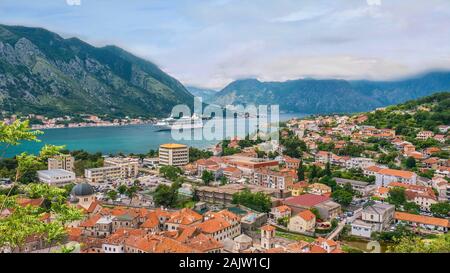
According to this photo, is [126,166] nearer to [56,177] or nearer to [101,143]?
[56,177]

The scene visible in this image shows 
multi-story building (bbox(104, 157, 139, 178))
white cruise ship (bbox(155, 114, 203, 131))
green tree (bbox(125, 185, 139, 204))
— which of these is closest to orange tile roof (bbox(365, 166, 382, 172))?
green tree (bbox(125, 185, 139, 204))

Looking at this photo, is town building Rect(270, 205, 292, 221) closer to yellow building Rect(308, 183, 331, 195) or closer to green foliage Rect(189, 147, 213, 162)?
yellow building Rect(308, 183, 331, 195)

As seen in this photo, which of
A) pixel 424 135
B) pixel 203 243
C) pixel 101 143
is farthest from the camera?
pixel 101 143

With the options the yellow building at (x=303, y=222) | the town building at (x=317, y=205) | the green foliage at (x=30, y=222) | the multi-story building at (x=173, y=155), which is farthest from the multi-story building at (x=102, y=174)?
the green foliage at (x=30, y=222)

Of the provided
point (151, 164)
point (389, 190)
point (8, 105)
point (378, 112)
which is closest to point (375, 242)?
point (389, 190)

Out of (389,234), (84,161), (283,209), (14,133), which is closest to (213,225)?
(283,209)
